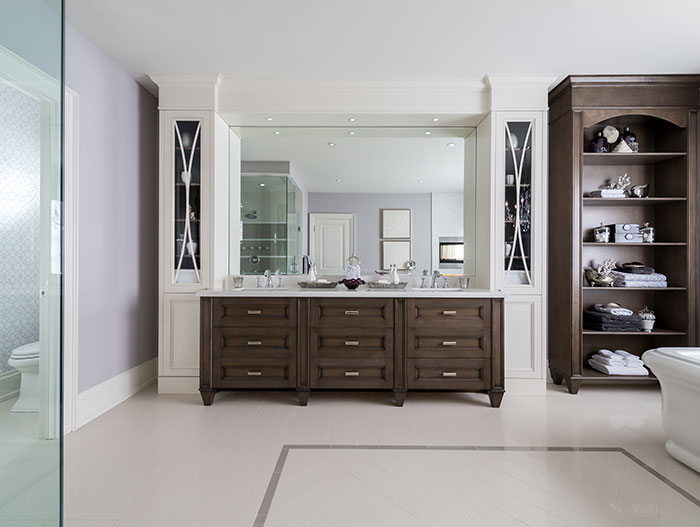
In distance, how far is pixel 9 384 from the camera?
129 centimetres

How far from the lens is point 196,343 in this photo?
3617 millimetres

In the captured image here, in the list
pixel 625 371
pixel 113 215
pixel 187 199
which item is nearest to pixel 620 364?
pixel 625 371

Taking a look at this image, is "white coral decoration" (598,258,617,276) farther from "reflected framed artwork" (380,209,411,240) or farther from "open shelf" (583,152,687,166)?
"reflected framed artwork" (380,209,411,240)

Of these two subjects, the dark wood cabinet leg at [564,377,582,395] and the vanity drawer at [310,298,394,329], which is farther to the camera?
the dark wood cabinet leg at [564,377,582,395]

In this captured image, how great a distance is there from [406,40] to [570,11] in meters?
1.02

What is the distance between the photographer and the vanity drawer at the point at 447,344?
3326 mm

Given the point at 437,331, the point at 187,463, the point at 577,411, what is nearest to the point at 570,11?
the point at 437,331

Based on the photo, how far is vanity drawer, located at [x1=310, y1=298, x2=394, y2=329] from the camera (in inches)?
132

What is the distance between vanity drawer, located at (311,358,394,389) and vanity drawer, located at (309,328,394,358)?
6 cm

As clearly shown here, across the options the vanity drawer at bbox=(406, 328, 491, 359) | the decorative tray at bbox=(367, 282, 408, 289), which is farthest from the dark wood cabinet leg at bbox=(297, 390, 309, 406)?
the decorative tray at bbox=(367, 282, 408, 289)

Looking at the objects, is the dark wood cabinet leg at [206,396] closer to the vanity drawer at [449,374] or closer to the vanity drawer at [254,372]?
the vanity drawer at [254,372]

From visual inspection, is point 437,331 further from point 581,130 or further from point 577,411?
point 581,130

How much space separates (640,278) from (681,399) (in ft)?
5.41

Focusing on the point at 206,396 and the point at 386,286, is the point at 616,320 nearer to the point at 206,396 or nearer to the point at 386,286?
the point at 386,286
